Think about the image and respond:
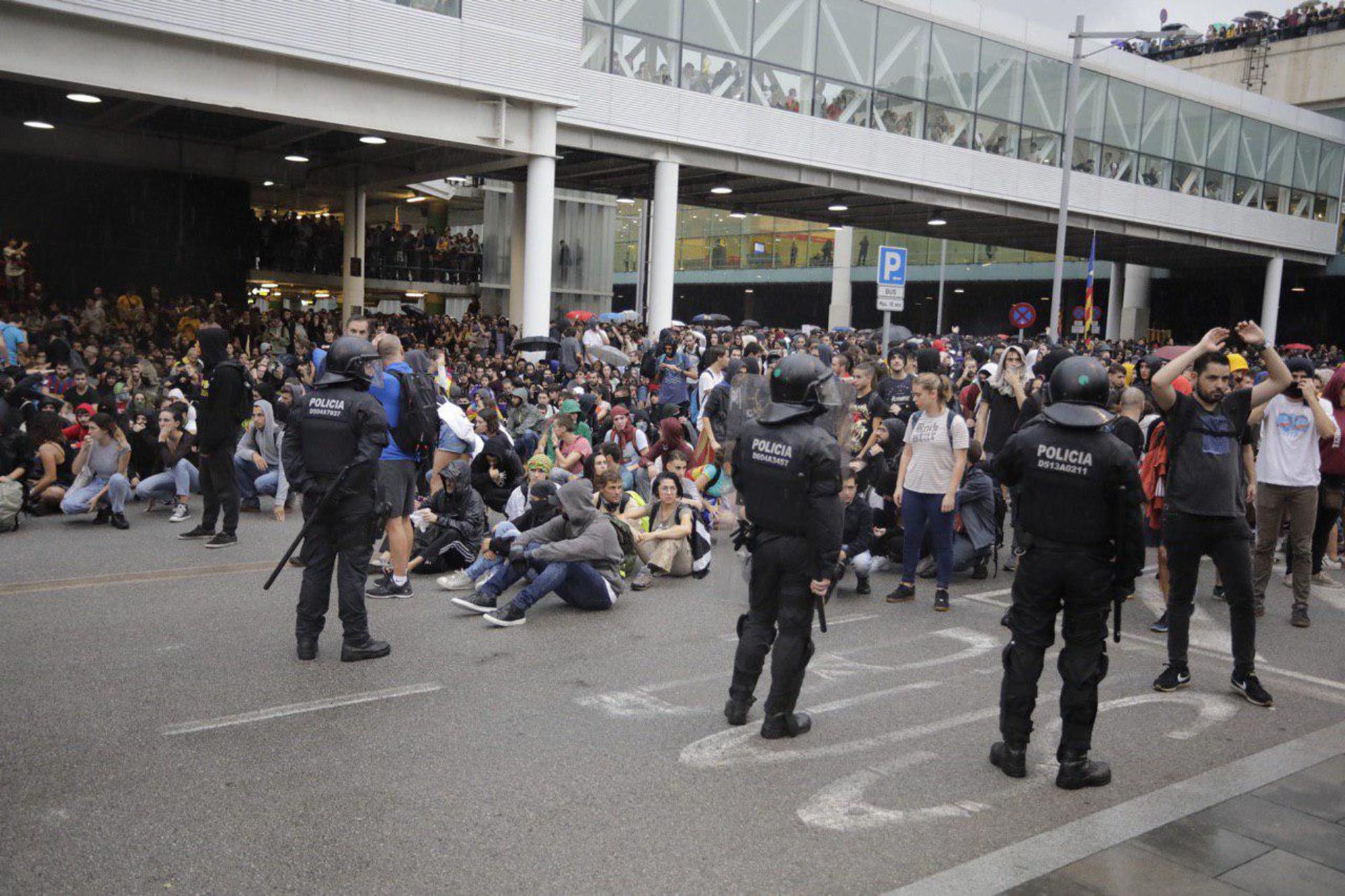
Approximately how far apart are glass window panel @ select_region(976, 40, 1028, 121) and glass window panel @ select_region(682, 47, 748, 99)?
824cm

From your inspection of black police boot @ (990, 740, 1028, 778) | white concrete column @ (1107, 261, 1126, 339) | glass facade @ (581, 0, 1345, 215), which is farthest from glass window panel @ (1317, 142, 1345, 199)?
black police boot @ (990, 740, 1028, 778)

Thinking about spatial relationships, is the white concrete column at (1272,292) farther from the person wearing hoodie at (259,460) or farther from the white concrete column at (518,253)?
the person wearing hoodie at (259,460)

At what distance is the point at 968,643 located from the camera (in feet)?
24.7

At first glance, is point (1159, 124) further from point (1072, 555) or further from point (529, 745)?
point (529, 745)

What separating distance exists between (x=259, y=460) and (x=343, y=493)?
591 cm

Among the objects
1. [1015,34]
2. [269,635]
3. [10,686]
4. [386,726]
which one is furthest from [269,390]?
[1015,34]

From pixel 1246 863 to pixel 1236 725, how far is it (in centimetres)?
189

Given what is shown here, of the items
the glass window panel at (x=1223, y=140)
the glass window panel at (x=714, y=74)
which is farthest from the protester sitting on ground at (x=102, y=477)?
the glass window panel at (x=1223, y=140)

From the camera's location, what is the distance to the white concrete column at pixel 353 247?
26219 mm

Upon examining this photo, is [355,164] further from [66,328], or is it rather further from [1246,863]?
[1246,863]

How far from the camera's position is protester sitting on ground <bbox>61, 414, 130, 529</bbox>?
10844mm

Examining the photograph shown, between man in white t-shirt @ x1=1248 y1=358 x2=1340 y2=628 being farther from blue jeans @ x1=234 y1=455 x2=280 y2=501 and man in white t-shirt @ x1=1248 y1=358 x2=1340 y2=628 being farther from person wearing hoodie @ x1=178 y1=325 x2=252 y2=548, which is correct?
blue jeans @ x1=234 y1=455 x2=280 y2=501

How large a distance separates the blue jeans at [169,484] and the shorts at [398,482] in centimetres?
433

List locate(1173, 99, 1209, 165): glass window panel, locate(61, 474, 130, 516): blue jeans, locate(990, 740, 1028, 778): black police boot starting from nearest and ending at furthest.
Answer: locate(990, 740, 1028, 778): black police boot → locate(61, 474, 130, 516): blue jeans → locate(1173, 99, 1209, 165): glass window panel
